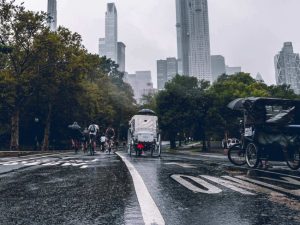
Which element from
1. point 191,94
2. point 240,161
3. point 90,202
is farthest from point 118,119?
point 90,202

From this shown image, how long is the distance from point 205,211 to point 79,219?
142 cm

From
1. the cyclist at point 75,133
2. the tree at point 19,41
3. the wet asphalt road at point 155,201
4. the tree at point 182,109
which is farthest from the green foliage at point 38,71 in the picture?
the wet asphalt road at point 155,201

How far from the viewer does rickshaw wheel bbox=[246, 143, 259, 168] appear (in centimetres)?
984

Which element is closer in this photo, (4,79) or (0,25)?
(4,79)

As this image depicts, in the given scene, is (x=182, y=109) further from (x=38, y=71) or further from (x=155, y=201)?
(x=155, y=201)

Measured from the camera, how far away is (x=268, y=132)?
988 cm

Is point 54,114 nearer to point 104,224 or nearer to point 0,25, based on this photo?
point 0,25

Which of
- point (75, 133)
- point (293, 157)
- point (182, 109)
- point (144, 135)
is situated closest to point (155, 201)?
point (293, 157)

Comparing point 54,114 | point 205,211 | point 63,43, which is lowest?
point 205,211

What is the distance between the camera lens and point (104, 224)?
2996 millimetres

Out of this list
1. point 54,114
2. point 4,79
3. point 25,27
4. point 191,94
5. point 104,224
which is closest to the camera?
point 104,224

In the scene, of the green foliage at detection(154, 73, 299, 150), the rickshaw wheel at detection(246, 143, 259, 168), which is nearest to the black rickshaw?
the rickshaw wheel at detection(246, 143, 259, 168)

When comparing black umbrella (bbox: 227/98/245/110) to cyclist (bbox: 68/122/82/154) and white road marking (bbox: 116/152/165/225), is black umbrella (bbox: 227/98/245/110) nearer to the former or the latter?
white road marking (bbox: 116/152/165/225)

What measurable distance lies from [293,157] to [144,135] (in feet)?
32.8
